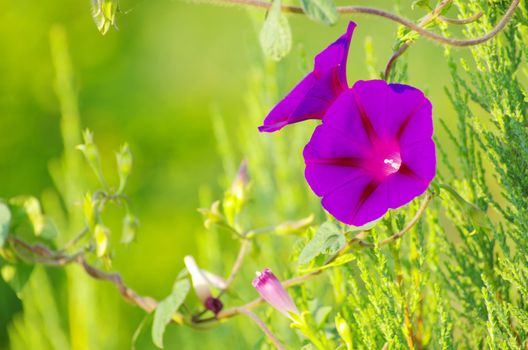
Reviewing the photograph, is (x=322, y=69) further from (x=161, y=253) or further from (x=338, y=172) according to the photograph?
(x=161, y=253)

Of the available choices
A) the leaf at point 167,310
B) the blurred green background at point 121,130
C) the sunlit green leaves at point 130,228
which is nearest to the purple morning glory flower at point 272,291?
the leaf at point 167,310

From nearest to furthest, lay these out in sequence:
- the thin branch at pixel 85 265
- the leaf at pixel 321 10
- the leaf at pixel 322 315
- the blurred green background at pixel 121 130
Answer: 1. the leaf at pixel 321 10
2. the leaf at pixel 322 315
3. the thin branch at pixel 85 265
4. the blurred green background at pixel 121 130

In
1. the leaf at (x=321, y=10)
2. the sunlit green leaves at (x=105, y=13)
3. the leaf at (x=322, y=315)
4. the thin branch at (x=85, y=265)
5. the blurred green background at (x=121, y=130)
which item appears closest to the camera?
the leaf at (x=321, y=10)

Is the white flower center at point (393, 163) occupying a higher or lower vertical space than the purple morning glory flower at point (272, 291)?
higher

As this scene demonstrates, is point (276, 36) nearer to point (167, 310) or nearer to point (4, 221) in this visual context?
point (167, 310)

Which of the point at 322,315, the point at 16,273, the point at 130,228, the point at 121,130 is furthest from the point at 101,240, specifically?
the point at 121,130

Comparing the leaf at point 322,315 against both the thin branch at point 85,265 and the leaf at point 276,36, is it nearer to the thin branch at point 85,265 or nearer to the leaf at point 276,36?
the thin branch at point 85,265

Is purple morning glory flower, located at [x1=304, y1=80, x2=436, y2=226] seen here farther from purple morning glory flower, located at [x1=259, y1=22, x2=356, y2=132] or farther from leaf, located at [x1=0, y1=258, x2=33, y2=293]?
leaf, located at [x1=0, y1=258, x2=33, y2=293]
